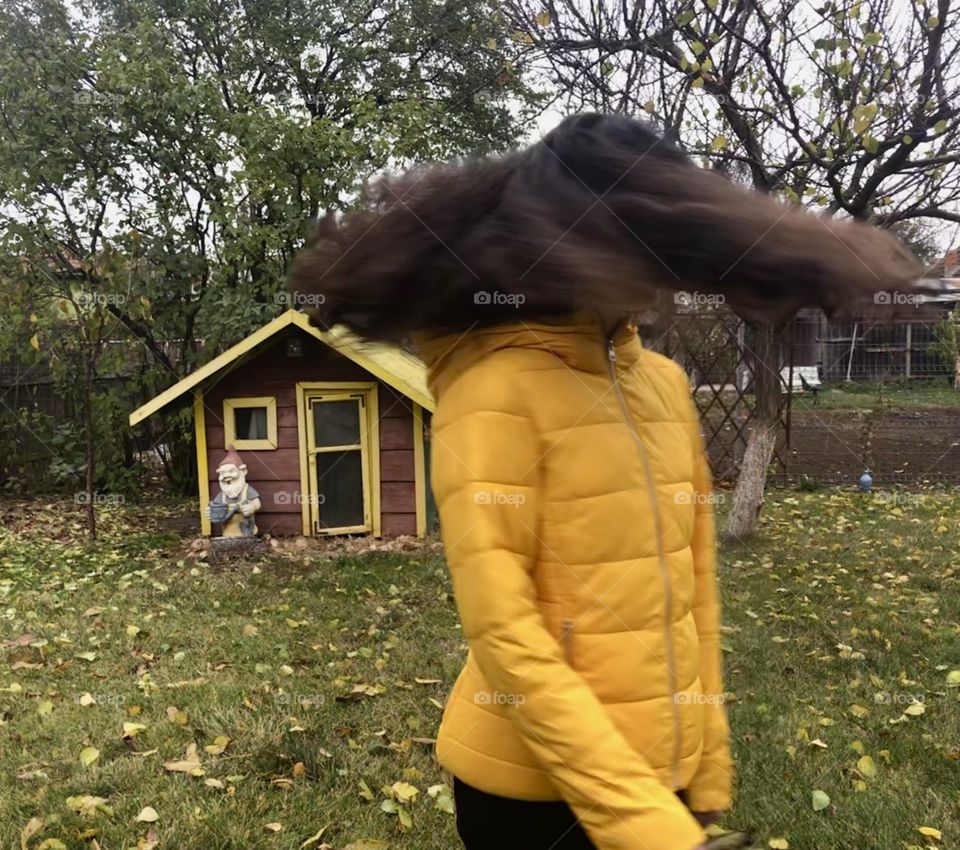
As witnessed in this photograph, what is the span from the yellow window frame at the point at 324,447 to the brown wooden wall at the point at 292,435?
0.18 feet

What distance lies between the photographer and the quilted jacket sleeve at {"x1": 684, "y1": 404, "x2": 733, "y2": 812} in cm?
135

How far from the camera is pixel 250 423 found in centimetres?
726

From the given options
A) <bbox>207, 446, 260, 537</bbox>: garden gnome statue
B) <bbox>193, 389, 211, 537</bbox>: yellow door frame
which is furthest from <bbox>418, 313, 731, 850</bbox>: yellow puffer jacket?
<bbox>193, 389, 211, 537</bbox>: yellow door frame

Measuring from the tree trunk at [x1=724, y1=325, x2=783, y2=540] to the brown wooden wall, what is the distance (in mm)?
2789

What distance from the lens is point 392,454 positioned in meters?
7.14

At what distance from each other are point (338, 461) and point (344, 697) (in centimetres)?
365

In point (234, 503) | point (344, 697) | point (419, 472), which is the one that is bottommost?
point (344, 697)

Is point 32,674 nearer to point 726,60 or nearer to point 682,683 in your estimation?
point 682,683

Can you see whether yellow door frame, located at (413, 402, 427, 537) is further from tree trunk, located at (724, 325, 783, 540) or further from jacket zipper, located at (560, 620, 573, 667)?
jacket zipper, located at (560, 620, 573, 667)

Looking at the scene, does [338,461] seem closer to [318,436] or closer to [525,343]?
[318,436]

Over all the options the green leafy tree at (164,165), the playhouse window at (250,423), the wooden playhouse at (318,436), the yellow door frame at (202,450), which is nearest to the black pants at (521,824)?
the wooden playhouse at (318,436)

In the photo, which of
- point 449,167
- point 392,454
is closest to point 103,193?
point 392,454

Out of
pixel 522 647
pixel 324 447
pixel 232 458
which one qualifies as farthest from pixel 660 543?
pixel 232 458

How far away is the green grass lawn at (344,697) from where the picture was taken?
2.76 metres
